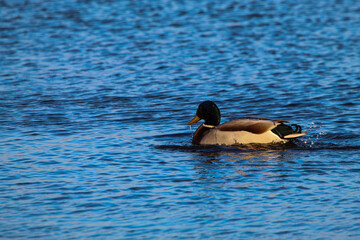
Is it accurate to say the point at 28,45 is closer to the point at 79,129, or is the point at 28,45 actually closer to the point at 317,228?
the point at 79,129

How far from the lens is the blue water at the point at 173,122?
30.0 feet

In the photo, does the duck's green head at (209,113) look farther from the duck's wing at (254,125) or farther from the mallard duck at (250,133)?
the duck's wing at (254,125)

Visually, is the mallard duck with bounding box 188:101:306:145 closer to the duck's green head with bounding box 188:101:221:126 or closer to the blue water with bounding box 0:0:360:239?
the blue water with bounding box 0:0:360:239

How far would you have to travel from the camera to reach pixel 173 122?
49.5ft

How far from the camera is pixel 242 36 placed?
83.0 ft

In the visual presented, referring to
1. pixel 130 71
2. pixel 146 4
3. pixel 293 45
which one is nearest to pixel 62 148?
pixel 130 71

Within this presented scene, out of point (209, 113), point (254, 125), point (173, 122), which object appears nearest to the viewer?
point (254, 125)

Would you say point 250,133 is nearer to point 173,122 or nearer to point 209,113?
point 209,113

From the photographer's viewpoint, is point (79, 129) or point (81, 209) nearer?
point (81, 209)

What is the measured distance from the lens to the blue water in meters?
9.16

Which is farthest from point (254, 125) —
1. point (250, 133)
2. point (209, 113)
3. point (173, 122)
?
point (173, 122)

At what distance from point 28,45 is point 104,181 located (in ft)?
50.3

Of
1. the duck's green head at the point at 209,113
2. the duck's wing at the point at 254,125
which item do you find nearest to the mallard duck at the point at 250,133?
the duck's wing at the point at 254,125

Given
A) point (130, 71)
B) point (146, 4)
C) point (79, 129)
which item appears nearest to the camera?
point (79, 129)
